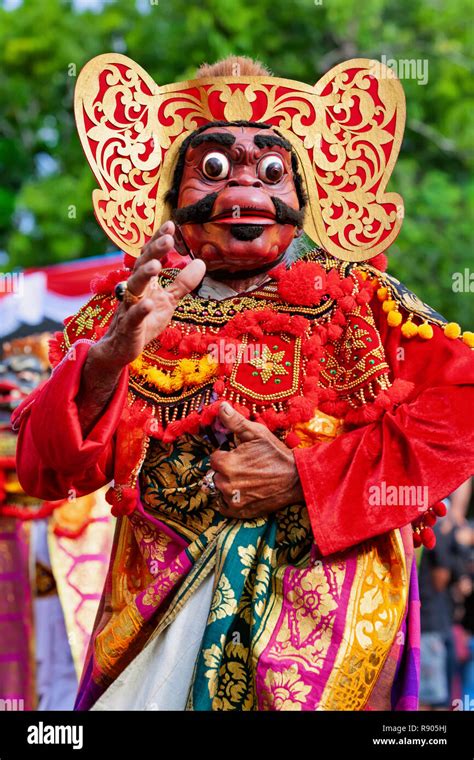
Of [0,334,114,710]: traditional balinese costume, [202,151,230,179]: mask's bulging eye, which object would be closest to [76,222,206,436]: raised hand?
[202,151,230,179]: mask's bulging eye

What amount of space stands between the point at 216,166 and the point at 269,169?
16 cm

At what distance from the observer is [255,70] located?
14.4ft

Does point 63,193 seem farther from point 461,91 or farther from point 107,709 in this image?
point 107,709

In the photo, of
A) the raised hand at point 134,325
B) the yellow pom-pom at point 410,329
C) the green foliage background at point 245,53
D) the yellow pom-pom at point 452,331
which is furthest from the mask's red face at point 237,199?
the green foliage background at point 245,53

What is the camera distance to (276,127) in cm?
425

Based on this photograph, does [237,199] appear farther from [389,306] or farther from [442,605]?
[442,605]

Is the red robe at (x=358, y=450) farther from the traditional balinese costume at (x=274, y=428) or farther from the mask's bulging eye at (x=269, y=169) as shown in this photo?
the mask's bulging eye at (x=269, y=169)

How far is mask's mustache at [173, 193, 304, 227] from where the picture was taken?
13.6ft

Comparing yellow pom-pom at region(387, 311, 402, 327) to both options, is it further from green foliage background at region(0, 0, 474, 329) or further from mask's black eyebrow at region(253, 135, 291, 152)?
green foliage background at region(0, 0, 474, 329)
